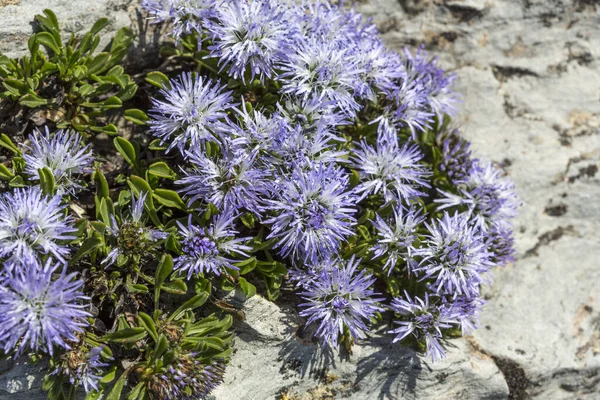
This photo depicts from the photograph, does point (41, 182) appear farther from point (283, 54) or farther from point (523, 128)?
point (523, 128)

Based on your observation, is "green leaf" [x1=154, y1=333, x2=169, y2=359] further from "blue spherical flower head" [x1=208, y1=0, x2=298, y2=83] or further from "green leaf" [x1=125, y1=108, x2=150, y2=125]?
"blue spherical flower head" [x1=208, y1=0, x2=298, y2=83]

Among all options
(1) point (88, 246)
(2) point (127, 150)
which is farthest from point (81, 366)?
(2) point (127, 150)

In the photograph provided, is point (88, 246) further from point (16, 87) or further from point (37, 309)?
point (16, 87)

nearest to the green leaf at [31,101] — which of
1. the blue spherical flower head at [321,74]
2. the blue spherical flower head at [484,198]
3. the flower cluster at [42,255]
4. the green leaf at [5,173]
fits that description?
the flower cluster at [42,255]

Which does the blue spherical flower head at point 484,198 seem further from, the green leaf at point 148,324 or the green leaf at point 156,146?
the green leaf at point 148,324

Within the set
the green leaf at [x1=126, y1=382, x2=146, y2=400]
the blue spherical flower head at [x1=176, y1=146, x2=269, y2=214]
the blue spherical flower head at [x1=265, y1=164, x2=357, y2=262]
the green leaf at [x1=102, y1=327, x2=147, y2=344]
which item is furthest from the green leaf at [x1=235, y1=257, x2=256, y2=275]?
the green leaf at [x1=126, y1=382, x2=146, y2=400]

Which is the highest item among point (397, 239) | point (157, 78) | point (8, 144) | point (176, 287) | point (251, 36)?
point (251, 36)
